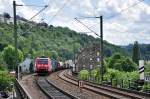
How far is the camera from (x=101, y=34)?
62.0 m

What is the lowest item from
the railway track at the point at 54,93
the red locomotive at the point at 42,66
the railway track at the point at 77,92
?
the railway track at the point at 77,92

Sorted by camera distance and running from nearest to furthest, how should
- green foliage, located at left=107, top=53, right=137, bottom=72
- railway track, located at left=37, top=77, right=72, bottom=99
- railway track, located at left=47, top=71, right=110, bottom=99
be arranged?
railway track, located at left=37, top=77, right=72, bottom=99
railway track, located at left=47, top=71, right=110, bottom=99
green foliage, located at left=107, top=53, right=137, bottom=72

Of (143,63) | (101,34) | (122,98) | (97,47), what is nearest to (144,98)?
(122,98)

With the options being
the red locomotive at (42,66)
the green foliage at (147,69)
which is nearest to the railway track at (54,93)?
the green foliage at (147,69)

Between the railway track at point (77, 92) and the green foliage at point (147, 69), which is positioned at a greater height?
the green foliage at point (147, 69)

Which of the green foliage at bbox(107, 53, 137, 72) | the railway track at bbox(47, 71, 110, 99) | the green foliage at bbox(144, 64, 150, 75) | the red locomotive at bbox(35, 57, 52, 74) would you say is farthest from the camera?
the green foliage at bbox(107, 53, 137, 72)

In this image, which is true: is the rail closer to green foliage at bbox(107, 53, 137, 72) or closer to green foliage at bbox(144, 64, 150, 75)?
green foliage at bbox(144, 64, 150, 75)

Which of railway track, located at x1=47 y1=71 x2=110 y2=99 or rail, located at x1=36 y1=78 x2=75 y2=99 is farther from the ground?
rail, located at x1=36 y1=78 x2=75 y2=99

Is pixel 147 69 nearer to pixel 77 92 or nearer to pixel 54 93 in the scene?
pixel 77 92

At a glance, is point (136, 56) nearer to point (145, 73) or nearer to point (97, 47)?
point (97, 47)

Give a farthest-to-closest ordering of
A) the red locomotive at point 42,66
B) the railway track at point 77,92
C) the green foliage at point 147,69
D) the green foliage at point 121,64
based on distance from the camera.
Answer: the green foliage at point 121,64, the red locomotive at point 42,66, the green foliage at point 147,69, the railway track at point 77,92

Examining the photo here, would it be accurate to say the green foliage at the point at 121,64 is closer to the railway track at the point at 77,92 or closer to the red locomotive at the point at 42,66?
the red locomotive at the point at 42,66

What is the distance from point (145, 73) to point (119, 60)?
88.0m

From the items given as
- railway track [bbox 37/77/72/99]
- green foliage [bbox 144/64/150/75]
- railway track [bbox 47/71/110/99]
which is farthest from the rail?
green foliage [bbox 144/64/150/75]
